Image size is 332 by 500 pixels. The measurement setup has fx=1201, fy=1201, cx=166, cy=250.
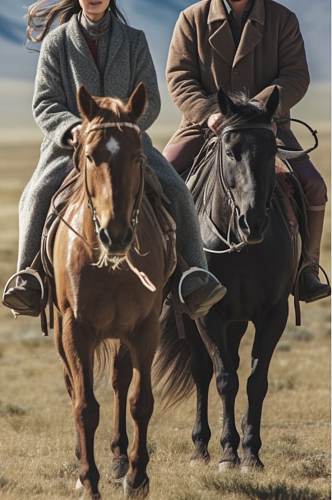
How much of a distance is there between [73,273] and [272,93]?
7.28ft

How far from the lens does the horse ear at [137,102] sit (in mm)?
6523

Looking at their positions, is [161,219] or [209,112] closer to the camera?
[161,219]

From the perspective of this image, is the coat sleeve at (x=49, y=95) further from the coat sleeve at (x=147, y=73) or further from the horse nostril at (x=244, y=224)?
the horse nostril at (x=244, y=224)

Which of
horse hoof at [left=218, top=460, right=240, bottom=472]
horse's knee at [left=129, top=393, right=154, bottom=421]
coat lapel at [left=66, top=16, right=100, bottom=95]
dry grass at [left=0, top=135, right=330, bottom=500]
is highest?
coat lapel at [left=66, top=16, right=100, bottom=95]

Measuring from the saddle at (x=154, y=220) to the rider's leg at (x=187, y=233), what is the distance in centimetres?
17

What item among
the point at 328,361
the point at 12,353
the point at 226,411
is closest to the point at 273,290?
the point at 226,411

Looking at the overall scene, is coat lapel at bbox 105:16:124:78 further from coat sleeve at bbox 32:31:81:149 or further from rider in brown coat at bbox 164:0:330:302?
rider in brown coat at bbox 164:0:330:302

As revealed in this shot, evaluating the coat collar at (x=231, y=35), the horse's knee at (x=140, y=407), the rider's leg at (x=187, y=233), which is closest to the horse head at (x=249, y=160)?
the rider's leg at (x=187, y=233)

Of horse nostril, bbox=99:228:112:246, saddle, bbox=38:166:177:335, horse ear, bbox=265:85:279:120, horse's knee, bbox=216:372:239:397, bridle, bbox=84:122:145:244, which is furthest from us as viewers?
horse's knee, bbox=216:372:239:397

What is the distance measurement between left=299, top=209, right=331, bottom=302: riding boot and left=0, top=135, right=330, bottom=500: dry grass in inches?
48.9

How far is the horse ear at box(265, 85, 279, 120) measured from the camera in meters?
8.17

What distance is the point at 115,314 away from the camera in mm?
6777

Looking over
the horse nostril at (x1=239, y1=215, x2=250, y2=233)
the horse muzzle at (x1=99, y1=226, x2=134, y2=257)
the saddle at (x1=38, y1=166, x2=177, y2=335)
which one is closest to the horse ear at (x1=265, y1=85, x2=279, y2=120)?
the horse nostril at (x1=239, y1=215, x2=250, y2=233)

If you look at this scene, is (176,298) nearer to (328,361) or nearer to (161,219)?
(161,219)
